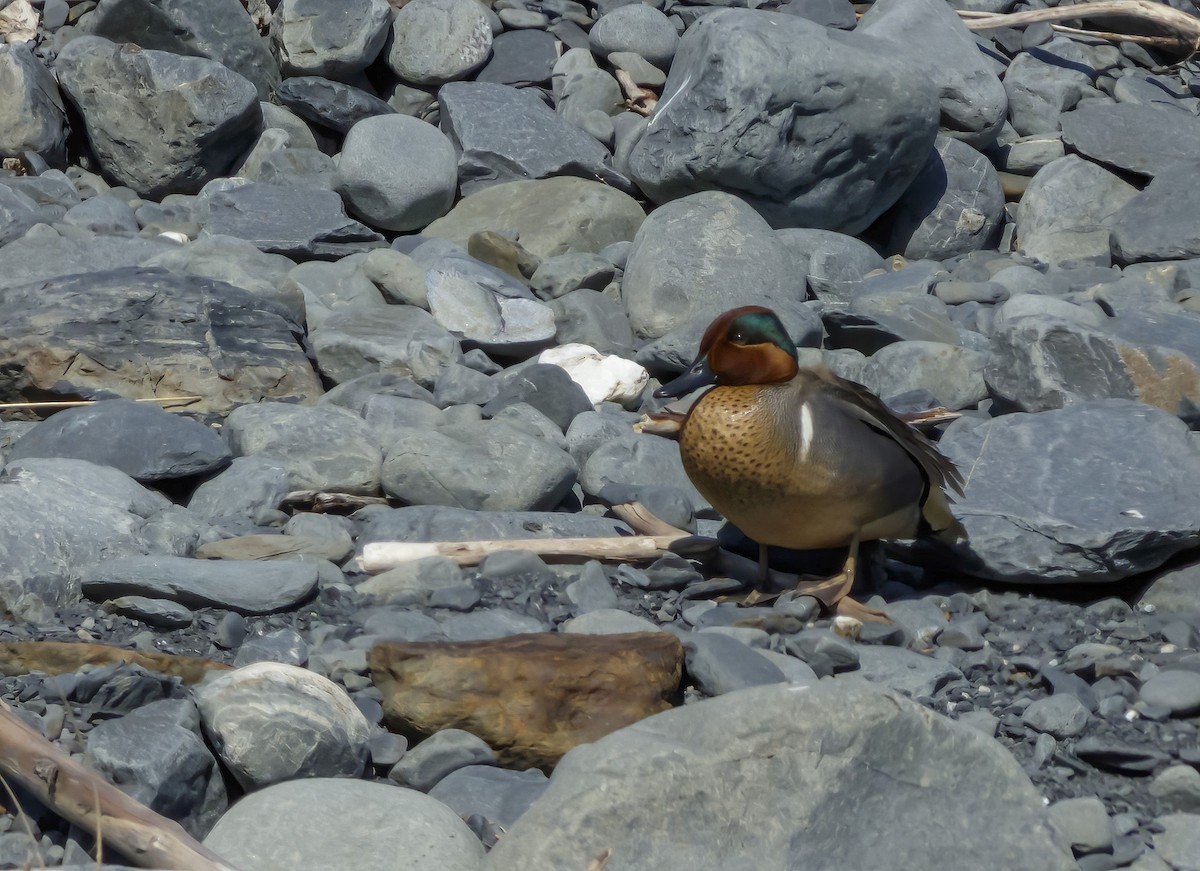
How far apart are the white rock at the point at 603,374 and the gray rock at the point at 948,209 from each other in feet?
9.39

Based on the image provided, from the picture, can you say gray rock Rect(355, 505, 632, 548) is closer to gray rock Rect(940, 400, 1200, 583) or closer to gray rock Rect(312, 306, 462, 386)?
gray rock Rect(940, 400, 1200, 583)

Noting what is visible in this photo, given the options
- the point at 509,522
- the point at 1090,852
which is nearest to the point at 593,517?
the point at 509,522

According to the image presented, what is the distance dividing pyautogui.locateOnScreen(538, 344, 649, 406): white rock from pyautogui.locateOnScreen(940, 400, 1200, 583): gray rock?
1.78m

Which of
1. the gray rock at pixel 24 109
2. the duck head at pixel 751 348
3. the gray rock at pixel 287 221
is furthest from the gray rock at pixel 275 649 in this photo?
the gray rock at pixel 24 109

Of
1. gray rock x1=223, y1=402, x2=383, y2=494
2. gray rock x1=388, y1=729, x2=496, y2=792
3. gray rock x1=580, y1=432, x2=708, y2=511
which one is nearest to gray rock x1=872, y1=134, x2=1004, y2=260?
gray rock x1=580, y1=432, x2=708, y2=511

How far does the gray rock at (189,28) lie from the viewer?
29.3 feet

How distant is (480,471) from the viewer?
4738 millimetres

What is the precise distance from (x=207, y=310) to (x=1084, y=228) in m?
4.99

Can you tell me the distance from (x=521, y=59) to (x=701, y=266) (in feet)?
10.8

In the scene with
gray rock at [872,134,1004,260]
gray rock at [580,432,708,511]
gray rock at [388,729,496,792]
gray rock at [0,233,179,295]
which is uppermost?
gray rock at [388,729,496,792]

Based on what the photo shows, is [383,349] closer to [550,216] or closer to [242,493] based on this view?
[242,493]

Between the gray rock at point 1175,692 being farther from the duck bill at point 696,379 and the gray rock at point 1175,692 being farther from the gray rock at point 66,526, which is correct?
the gray rock at point 66,526

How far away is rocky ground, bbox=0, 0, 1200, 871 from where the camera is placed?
2.71 metres

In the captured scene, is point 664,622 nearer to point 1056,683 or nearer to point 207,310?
point 1056,683
